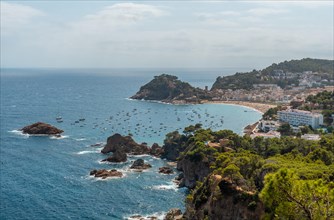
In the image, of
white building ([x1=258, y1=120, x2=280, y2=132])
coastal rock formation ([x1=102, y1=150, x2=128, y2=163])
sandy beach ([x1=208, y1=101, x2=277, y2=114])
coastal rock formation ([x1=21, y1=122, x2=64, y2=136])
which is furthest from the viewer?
sandy beach ([x1=208, y1=101, x2=277, y2=114])

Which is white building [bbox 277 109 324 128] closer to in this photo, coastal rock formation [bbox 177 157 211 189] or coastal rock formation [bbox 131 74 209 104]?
coastal rock formation [bbox 177 157 211 189]

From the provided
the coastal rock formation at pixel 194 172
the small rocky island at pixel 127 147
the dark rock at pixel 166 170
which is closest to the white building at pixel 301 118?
the small rocky island at pixel 127 147

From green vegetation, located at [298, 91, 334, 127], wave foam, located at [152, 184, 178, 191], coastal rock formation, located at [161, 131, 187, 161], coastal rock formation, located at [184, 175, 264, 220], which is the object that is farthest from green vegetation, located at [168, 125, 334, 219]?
green vegetation, located at [298, 91, 334, 127]

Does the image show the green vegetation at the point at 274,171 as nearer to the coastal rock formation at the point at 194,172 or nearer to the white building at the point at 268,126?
the coastal rock formation at the point at 194,172

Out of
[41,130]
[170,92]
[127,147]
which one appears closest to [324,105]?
[127,147]

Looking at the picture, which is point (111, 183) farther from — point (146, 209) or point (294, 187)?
point (294, 187)

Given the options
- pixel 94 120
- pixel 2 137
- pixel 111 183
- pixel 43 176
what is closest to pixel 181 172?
pixel 111 183

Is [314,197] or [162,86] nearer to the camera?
[314,197]
